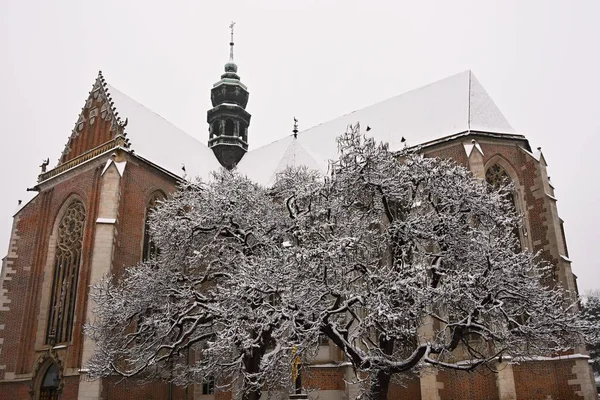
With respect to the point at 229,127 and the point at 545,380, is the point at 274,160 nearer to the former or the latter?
the point at 229,127

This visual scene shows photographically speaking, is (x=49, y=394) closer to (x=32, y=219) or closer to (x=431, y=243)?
(x=32, y=219)

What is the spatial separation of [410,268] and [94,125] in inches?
758

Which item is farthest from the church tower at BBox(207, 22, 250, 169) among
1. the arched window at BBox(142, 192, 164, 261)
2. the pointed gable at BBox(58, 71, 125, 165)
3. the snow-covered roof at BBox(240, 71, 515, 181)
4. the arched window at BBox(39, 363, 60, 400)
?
the arched window at BBox(39, 363, 60, 400)

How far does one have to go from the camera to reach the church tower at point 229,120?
111ft

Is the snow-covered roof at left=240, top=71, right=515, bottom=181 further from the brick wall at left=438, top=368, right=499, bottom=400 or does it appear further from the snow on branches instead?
the brick wall at left=438, top=368, right=499, bottom=400

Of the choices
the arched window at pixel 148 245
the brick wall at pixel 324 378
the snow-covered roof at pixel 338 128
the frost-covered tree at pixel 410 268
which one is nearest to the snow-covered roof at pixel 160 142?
the snow-covered roof at pixel 338 128

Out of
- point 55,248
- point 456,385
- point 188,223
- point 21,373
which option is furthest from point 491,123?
point 21,373

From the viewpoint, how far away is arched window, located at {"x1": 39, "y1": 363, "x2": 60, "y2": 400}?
2114 centimetres

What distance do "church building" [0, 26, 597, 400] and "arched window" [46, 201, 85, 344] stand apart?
0.18 ft

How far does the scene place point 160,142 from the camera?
2778 cm

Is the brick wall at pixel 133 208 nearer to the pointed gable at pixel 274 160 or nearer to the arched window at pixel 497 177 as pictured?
the pointed gable at pixel 274 160

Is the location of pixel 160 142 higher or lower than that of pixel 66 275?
higher

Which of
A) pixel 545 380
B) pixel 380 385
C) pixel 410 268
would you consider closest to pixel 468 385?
pixel 545 380

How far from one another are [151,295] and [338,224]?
304 inches
